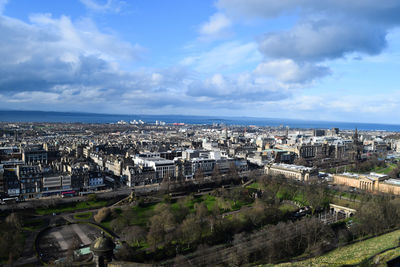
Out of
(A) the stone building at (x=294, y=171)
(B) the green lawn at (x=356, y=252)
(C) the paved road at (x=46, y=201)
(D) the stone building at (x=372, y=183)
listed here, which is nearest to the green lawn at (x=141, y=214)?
(C) the paved road at (x=46, y=201)

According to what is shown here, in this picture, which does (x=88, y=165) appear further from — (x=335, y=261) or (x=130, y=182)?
(x=335, y=261)

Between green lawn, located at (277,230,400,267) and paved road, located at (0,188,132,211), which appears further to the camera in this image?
paved road, located at (0,188,132,211)

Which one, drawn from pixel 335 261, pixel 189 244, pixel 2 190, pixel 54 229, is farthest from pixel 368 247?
pixel 2 190

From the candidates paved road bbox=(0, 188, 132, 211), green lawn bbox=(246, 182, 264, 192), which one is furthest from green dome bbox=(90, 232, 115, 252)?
green lawn bbox=(246, 182, 264, 192)

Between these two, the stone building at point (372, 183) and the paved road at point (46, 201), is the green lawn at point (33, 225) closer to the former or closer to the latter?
the paved road at point (46, 201)

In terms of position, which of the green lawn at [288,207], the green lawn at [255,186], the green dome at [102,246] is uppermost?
the green dome at [102,246]

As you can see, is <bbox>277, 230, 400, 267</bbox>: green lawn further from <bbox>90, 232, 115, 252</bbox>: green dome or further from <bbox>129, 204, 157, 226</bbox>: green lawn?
<bbox>90, 232, 115, 252</bbox>: green dome
